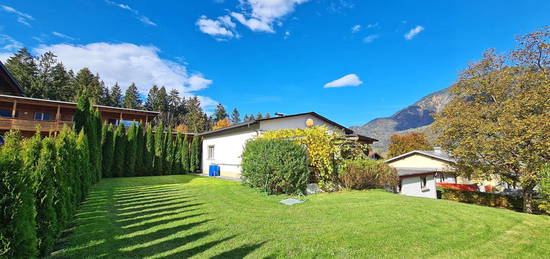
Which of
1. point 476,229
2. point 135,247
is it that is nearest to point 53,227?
point 135,247

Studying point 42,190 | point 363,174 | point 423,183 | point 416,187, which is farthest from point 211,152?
point 423,183

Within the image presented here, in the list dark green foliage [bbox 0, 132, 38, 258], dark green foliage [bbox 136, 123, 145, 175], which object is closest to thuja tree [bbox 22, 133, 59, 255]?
dark green foliage [bbox 0, 132, 38, 258]

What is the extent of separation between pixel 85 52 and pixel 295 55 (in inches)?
635

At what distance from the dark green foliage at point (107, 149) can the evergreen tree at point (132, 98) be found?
112 ft

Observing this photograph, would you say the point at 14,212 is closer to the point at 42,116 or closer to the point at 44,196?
the point at 44,196

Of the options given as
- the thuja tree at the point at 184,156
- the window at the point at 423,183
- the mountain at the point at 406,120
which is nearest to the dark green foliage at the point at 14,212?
the thuja tree at the point at 184,156

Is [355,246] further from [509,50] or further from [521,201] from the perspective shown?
[521,201]

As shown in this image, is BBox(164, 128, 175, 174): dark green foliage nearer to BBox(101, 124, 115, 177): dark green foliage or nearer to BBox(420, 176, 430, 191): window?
BBox(101, 124, 115, 177): dark green foliage

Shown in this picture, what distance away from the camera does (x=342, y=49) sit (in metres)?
19.8

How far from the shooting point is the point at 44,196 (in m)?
3.44

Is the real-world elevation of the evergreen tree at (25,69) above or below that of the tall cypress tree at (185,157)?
above

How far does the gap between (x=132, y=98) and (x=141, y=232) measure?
5250 centimetres

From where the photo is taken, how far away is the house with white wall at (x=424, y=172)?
52.6ft

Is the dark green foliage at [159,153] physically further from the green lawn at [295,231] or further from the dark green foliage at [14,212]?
the dark green foliage at [14,212]
